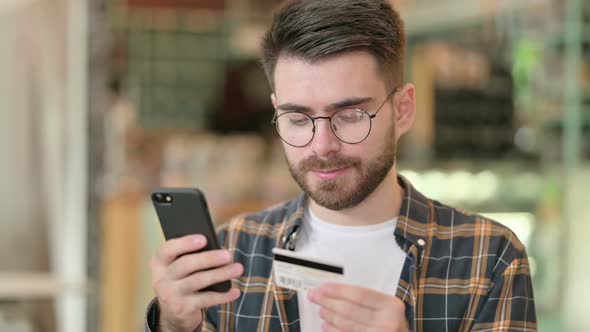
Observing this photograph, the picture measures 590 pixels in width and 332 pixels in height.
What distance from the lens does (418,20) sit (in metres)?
5.62

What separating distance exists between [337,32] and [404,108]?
0.22m

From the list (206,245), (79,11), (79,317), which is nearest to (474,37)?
(79,11)

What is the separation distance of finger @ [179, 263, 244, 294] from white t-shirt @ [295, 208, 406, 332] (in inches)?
8.7

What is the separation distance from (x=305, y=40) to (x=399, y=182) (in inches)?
14.9

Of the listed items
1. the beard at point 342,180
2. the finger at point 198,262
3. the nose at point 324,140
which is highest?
the nose at point 324,140

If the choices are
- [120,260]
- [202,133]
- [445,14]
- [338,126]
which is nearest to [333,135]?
[338,126]

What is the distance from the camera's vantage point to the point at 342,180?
148cm

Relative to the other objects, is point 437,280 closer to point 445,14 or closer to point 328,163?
point 328,163

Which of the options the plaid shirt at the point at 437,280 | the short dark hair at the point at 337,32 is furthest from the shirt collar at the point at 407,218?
the short dark hair at the point at 337,32

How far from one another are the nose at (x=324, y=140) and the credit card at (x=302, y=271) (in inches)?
8.1

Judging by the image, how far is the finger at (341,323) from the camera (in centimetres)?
127

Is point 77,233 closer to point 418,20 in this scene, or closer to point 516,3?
point 516,3

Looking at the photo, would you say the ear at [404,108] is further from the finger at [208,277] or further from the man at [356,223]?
the finger at [208,277]

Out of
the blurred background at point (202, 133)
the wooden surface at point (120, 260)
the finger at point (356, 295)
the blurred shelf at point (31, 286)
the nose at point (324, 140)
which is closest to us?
the finger at point (356, 295)
